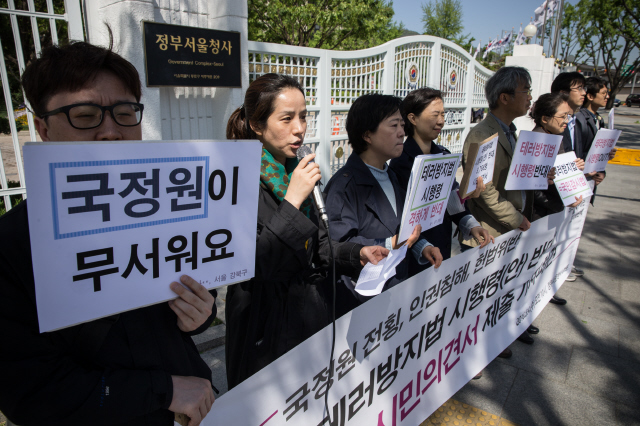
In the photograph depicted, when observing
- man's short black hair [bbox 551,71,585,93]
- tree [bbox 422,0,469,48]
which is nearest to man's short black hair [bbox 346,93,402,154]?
man's short black hair [bbox 551,71,585,93]

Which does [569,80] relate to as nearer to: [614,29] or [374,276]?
[374,276]

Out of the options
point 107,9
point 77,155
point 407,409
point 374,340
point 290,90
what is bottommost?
point 407,409

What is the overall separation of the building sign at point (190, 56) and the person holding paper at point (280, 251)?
2.21 meters

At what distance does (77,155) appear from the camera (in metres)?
0.88

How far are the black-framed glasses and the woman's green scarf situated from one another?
0.65 meters

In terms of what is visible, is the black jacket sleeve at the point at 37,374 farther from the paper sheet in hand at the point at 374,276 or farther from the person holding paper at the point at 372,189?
the person holding paper at the point at 372,189

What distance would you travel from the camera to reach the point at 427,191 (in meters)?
1.92

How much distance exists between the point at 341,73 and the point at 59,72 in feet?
16.2

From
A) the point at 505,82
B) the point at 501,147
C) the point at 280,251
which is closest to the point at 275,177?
the point at 280,251

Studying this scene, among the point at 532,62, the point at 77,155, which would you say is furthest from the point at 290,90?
the point at 532,62

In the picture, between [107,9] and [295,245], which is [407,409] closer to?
[295,245]

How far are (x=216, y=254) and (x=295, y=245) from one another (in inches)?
16.2

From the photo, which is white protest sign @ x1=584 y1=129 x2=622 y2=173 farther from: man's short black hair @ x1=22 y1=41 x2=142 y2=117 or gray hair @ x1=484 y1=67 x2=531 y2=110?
man's short black hair @ x1=22 y1=41 x2=142 y2=117

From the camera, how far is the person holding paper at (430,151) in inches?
98.9
